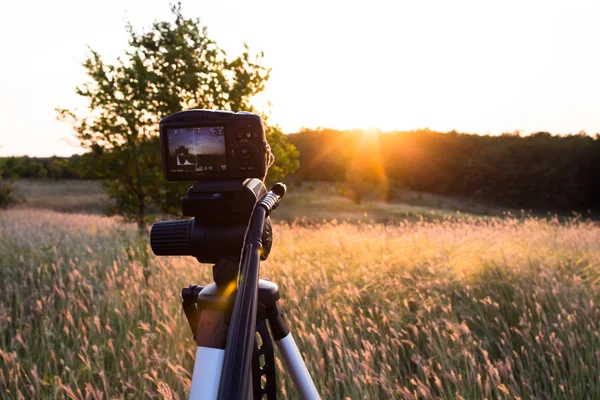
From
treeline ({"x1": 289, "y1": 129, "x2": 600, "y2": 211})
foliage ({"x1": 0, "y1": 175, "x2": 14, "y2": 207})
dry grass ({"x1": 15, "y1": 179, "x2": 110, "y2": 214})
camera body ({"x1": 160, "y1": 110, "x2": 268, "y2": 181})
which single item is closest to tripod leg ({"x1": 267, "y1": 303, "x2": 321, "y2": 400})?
camera body ({"x1": 160, "y1": 110, "x2": 268, "y2": 181})

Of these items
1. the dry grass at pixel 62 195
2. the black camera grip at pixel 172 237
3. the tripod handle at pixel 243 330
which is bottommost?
the dry grass at pixel 62 195

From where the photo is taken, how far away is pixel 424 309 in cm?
376

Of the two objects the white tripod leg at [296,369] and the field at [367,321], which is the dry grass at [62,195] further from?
the white tripod leg at [296,369]

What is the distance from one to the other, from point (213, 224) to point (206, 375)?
0.43m

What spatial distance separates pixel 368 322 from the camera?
3.65m

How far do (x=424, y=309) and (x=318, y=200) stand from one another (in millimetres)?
33255

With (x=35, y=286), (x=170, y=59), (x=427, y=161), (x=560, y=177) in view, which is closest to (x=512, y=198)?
(x=560, y=177)

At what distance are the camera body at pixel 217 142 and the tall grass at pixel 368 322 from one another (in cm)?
137

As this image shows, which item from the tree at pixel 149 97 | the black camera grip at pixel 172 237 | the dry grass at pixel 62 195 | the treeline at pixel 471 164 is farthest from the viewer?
the treeline at pixel 471 164

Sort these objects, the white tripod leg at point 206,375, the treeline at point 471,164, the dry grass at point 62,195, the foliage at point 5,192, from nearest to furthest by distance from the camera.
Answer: the white tripod leg at point 206,375, the foliage at point 5,192, the dry grass at point 62,195, the treeline at point 471,164

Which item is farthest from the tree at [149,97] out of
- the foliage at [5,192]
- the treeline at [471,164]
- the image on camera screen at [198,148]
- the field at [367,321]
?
the treeline at [471,164]

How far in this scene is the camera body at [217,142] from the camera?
1.25 m

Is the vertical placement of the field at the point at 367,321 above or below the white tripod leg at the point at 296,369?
below

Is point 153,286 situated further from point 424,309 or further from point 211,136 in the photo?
point 211,136
